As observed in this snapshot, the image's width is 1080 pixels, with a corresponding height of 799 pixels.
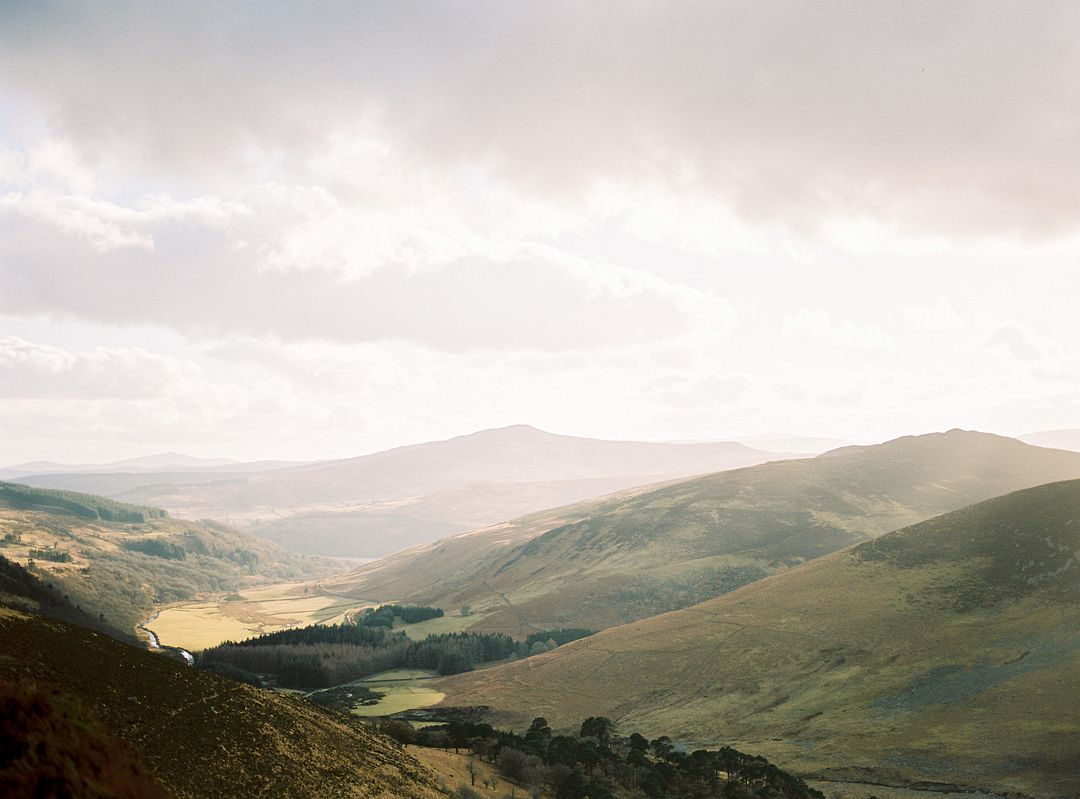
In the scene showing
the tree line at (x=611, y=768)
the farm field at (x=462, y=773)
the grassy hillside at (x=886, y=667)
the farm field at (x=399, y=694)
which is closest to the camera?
the farm field at (x=462, y=773)

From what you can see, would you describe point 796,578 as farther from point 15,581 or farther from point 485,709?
point 15,581

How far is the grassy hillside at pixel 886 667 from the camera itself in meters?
97.2

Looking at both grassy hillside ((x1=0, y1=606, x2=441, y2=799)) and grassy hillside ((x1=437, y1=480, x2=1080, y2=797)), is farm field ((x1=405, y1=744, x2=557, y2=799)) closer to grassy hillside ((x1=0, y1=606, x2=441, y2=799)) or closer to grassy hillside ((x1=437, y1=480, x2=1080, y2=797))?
grassy hillside ((x1=0, y1=606, x2=441, y2=799))

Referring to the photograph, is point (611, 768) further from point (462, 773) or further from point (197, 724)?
point (197, 724)

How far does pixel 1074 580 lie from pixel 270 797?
541ft

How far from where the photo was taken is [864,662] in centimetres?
13862

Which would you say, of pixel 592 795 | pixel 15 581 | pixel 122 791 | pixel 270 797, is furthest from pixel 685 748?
pixel 15 581

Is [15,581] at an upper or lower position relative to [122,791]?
lower

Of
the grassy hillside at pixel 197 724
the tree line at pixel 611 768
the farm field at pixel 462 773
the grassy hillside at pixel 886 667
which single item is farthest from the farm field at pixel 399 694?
the grassy hillside at pixel 197 724

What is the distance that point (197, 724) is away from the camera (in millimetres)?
48844

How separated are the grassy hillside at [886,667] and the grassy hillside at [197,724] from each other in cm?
7212

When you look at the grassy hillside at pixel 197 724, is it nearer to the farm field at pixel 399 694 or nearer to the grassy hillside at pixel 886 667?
the grassy hillside at pixel 886 667

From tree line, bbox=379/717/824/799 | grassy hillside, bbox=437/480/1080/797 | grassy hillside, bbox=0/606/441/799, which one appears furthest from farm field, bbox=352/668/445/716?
grassy hillside, bbox=0/606/441/799

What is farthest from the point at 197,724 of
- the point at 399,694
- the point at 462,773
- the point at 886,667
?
the point at 399,694
